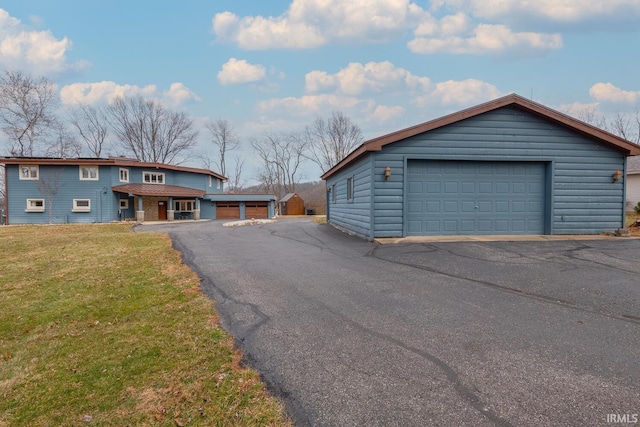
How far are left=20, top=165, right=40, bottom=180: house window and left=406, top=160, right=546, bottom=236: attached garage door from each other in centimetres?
2698

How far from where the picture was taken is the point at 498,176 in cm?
1016

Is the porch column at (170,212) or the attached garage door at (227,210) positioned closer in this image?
the porch column at (170,212)

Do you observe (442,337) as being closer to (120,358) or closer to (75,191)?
(120,358)

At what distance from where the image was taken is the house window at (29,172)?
23484 mm

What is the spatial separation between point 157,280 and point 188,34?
47.9 feet

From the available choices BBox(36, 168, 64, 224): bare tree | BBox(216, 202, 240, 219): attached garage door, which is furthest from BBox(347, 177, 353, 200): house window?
BBox(36, 168, 64, 224): bare tree

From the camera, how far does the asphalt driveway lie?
80.0 inches

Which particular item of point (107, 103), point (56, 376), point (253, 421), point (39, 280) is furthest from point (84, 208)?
point (253, 421)

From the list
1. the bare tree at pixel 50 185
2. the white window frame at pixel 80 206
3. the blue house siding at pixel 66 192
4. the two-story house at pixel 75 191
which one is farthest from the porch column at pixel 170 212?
the bare tree at pixel 50 185

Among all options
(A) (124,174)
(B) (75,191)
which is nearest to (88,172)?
(B) (75,191)

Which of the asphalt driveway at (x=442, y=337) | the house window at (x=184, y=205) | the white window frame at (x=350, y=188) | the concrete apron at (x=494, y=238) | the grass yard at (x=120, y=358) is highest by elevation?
the white window frame at (x=350, y=188)

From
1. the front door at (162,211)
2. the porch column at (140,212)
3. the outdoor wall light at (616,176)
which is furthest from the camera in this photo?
the front door at (162,211)

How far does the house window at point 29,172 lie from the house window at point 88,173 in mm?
2906

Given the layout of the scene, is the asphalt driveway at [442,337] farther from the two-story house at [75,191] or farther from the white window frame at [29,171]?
the white window frame at [29,171]
